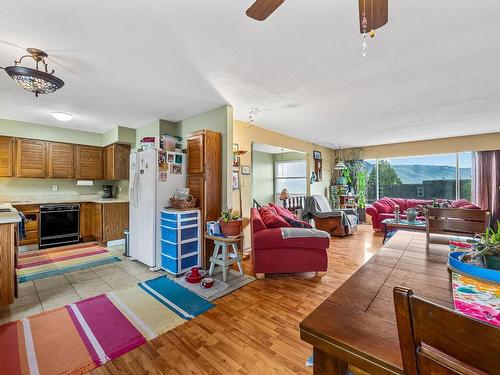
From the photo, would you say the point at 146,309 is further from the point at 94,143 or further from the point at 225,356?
the point at 94,143

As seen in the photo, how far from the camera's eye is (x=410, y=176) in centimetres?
675

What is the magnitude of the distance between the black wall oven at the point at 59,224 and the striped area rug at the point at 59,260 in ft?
0.57

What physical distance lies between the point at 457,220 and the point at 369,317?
1.75 metres

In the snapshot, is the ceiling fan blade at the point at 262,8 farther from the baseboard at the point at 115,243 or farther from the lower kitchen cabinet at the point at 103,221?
the baseboard at the point at 115,243

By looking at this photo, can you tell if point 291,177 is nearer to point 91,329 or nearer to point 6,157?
point 91,329

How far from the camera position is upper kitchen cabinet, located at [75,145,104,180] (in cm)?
496

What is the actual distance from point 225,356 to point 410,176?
734 cm

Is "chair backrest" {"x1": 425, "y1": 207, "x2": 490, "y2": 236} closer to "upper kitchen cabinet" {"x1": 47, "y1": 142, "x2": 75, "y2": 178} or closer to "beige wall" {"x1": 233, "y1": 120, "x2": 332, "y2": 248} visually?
"beige wall" {"x1": 233, "y1": 120, "x2": 332, "y2": 248}

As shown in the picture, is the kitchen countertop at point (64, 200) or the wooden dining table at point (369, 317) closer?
the wooden dining table at point (369, 317)

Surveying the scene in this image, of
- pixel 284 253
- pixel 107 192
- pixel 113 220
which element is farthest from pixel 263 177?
pixel 284 253

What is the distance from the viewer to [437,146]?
6.02 meters

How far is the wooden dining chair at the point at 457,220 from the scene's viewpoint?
1.81 meters

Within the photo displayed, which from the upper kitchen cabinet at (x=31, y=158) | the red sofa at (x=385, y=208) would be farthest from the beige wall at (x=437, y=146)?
the upper kitchen cabinet at (x=31, y=158)

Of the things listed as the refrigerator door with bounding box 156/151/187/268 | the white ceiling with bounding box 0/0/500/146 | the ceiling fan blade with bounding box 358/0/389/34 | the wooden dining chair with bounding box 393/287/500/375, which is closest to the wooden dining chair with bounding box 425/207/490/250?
Result: the white ceiling with bounding box 0/0/500/146
